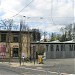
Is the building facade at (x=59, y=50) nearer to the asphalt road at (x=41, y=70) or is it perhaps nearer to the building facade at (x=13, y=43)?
the building facade at (x=13, y=43)

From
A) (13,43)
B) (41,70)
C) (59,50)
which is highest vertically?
(13,43)

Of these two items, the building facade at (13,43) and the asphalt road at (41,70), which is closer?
the asphalt road at (41,70)

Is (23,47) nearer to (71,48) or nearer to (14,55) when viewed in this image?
(14,55)

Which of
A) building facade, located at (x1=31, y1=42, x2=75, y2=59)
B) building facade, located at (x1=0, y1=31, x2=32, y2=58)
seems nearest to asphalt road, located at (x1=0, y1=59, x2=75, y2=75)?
building facade, located at (x1=0, y1=31, x2=32, y2=58)

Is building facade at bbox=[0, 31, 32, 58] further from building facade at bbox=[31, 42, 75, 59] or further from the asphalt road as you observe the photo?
the asphalt road

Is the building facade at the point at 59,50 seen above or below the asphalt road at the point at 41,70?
above

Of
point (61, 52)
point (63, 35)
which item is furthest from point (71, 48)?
point (63, 35)

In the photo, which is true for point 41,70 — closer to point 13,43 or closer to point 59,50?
point 13,43

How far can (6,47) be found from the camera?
219 feet

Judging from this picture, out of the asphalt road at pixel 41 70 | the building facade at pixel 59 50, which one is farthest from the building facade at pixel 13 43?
the asphalt road at pixel 41 70

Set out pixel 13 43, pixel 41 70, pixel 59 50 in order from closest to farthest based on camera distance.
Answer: pixel 41 70 < pixel 13 43 < pixel 59 50

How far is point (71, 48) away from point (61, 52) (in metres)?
3.08

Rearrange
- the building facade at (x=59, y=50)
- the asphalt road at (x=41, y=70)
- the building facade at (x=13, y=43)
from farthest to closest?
the building facade at (x=59, y=50), the building facade at (x=13, y=43), the asphalt road at (x=41, y=70)

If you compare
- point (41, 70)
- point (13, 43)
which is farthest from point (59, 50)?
point (41, 70)
